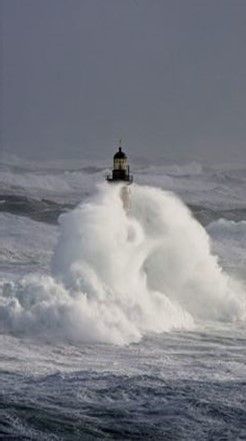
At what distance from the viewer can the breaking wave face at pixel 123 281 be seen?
21.0m

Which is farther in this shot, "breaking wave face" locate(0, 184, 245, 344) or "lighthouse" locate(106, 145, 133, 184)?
"lighthouse" locate(106, 145, 133, 184)

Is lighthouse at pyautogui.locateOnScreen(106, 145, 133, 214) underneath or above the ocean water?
above

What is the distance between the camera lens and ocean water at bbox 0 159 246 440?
1408 centimetres

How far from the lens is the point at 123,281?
962 inches

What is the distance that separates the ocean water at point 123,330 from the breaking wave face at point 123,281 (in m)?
0.04

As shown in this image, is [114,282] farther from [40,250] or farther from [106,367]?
[40,250]

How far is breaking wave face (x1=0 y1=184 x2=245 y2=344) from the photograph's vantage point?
69.1 ft

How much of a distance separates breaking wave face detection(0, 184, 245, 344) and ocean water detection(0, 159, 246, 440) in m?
0.04

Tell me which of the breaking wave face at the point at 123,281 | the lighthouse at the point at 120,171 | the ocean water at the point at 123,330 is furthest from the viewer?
the lighthouse at the point at 120,171

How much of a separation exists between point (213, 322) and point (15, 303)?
571 centimetres

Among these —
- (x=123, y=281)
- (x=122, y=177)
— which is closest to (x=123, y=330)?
(x=123, y=281)

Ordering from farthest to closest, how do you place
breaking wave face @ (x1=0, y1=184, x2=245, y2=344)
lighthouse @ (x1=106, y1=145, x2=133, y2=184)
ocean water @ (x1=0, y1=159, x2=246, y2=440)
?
1. lighthouse @ (x1=106, y1=145, x2=133, y2=184)
2. breaking wave face @ (x1=0, y1=184, x2=245, y2=344)
3. ocean water @ (x1=0, y1=159, x2=246, y2=440)

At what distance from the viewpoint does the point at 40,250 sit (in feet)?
117

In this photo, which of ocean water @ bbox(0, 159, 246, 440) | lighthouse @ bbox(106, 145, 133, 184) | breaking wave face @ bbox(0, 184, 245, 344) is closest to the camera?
ocean water @ bbox(0, 159, 246, 440)
